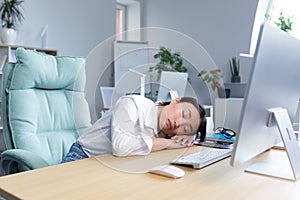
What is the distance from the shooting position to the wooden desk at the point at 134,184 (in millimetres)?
792

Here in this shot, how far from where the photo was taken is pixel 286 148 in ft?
3.11

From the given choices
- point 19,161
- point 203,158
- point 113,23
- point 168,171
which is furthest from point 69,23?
point 168,171

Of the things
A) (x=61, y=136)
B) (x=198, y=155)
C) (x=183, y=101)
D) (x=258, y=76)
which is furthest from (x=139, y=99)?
(x=61, y=136)

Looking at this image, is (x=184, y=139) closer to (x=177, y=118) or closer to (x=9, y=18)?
(x=177, y=118)

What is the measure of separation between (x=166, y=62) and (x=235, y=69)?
1798 mm

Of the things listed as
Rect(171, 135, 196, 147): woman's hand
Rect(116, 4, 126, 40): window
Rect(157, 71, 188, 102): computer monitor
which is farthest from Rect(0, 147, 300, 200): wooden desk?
Rect(116, 4, 126, 40): window

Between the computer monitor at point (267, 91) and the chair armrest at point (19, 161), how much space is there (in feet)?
2.74

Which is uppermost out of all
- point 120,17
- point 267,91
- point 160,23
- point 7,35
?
point 120,17

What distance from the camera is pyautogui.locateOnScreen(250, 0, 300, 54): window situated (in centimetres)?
364

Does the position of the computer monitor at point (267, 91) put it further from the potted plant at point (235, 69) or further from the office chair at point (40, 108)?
the potted plant at point (235, 69)

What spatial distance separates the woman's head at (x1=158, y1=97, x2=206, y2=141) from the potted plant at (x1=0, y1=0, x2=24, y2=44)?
2583 mm

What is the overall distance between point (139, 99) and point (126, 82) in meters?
0.47

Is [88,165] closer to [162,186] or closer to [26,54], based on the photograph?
[162,186]

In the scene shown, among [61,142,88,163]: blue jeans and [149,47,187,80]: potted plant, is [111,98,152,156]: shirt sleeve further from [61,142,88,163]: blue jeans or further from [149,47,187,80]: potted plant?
[149,47,187,80]: potted plant
